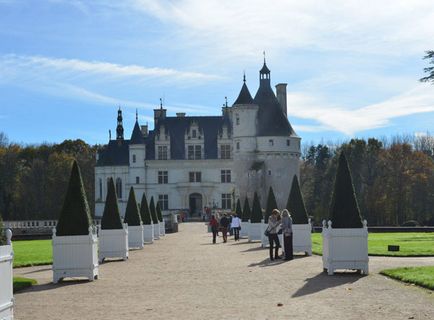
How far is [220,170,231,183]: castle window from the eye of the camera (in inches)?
3319

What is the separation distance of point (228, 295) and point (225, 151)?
72.8 metres

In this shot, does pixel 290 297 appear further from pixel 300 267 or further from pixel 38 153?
pixel 38 153

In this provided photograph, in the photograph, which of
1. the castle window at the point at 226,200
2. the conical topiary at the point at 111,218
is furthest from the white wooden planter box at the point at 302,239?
the castle window at the point at 226,200

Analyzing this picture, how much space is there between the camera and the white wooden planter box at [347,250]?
16.4m

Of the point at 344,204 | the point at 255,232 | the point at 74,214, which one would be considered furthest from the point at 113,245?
the point at 255,232

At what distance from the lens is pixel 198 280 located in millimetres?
15758

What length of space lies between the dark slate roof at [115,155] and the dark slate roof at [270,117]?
18.4 m

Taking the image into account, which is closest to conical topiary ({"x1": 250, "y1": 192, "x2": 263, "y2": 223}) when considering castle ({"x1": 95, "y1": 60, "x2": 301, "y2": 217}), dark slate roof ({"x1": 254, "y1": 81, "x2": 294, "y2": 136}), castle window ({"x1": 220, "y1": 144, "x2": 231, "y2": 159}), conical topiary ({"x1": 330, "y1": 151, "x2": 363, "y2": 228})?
conical topiary ({"x1": 330, "y1": 151, "x2": 363, "y2": 228})

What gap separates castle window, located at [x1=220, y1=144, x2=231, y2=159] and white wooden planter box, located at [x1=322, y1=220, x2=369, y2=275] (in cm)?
6856

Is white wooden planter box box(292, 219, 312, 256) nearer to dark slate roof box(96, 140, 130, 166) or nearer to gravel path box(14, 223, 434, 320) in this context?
gravel path box(14, 223, 434, 320)

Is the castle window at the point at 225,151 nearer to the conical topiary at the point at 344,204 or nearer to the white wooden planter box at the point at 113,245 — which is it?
the white wooden planter box at the point at 113,245

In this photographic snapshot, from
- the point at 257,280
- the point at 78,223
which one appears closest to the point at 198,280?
the point at 257,280

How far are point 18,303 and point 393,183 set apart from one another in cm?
6111

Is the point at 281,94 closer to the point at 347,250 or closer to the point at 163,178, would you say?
the point at 163,178
